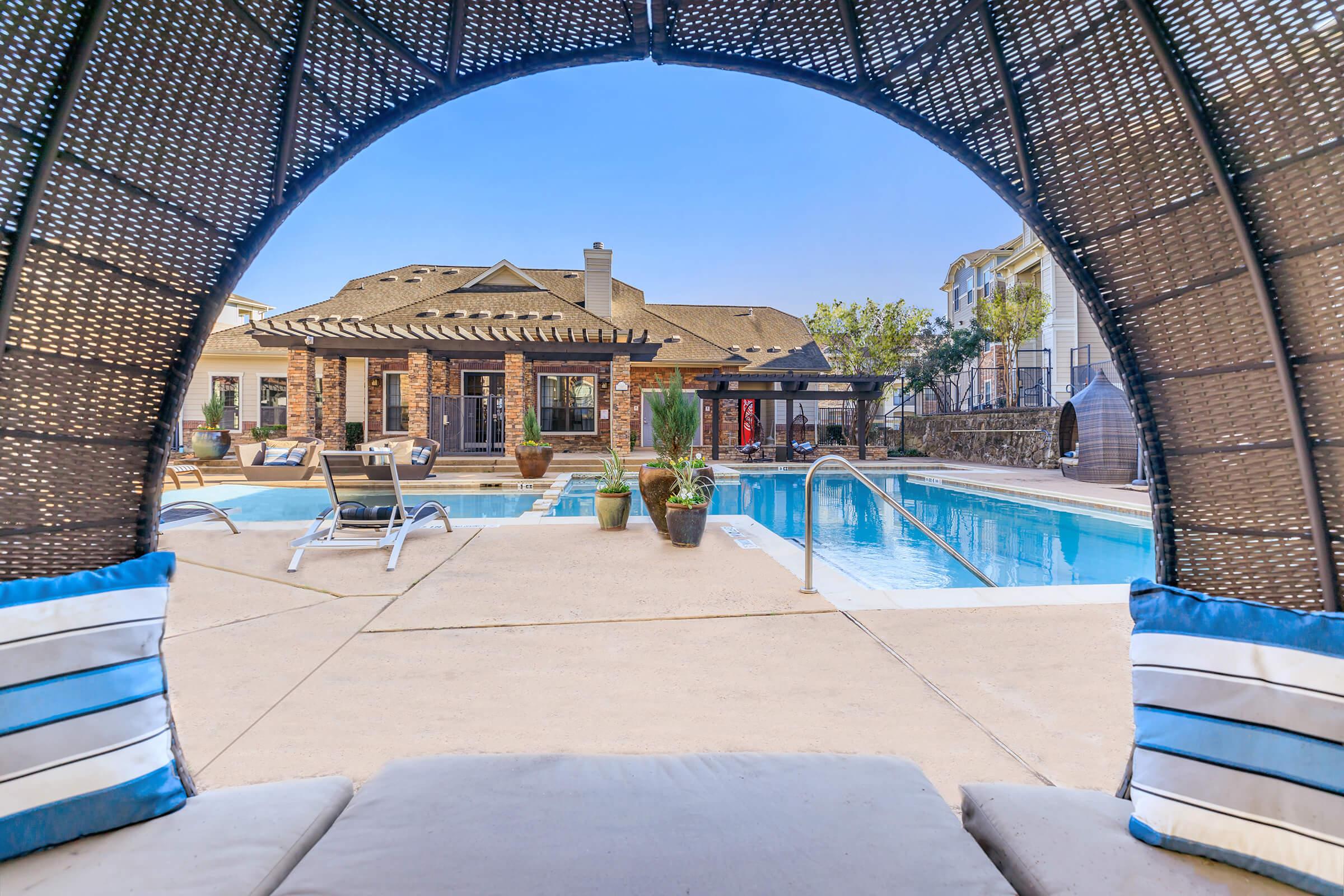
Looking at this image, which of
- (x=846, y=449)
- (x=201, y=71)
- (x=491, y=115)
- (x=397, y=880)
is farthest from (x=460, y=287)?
(x=397, y=880)

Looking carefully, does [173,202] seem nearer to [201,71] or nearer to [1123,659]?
[201,71]

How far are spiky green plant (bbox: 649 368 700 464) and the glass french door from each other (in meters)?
9.55

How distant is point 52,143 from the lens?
1.28m

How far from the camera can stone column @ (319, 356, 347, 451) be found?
45.0 feet

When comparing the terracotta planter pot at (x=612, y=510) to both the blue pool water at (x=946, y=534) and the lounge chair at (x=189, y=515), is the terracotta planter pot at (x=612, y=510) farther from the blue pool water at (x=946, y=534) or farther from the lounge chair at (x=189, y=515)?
the lounge chair at (x=189, y=515)

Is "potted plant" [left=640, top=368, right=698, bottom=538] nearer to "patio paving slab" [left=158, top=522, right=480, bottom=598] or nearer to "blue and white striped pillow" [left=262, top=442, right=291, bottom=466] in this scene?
"patio paving slab" [left=158, top=522, right=480, bottom=598]

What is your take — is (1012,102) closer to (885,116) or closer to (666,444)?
(885,116)

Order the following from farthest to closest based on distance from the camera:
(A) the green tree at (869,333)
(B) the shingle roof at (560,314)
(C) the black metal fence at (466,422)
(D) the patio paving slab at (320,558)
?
(A) the green tree at (869,333) → (B) the shingle roof at (560,314) → (C) the black metal fence at (466,422) → (D) the patio paving slab at (320,558)

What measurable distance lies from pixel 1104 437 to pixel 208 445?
61.5ft

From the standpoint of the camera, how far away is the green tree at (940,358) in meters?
20.3

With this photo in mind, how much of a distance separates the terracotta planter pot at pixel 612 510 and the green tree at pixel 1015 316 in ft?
50.8

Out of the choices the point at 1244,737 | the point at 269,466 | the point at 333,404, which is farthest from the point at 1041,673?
the point at 333,404

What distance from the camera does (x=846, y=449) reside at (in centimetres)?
1811

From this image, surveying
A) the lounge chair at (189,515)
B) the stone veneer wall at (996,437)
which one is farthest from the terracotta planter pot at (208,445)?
the stone veneer wall at (996,437)
